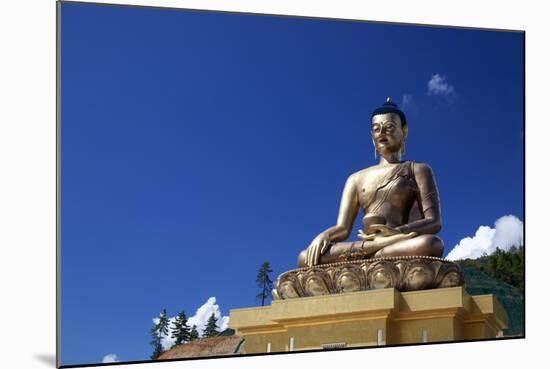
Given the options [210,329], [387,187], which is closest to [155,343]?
[210,329]

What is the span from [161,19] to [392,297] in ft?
9.82

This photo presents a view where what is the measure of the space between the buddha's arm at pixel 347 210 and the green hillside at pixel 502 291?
46.6 inches

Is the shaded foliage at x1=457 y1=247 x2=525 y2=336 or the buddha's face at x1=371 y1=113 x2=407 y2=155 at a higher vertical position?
the buddha's face at x1=371 y1=113 x2=407 y2=155

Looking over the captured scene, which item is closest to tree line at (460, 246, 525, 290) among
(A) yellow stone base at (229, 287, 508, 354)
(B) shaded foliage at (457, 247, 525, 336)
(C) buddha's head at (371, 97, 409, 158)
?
(B) shaded foliage at (457, 247, 525, 336)

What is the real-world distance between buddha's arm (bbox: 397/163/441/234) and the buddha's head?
0.88 feet

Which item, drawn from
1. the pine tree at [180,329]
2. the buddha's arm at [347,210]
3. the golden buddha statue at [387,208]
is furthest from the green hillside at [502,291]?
the pine tree at [180,329]

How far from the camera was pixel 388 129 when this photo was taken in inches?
380

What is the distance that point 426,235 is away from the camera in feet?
30.0

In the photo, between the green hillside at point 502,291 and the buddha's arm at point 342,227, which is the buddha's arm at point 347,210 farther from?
the green hillside at point 502,291

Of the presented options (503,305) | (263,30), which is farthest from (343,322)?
(263,30)

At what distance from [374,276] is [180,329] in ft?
5.55

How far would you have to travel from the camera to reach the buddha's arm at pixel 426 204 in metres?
9.33

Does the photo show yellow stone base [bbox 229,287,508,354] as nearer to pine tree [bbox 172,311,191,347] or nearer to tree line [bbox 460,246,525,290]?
pine tree [bbox 172,311,191,347]

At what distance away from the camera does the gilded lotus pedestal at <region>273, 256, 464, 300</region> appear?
8.90 metres
